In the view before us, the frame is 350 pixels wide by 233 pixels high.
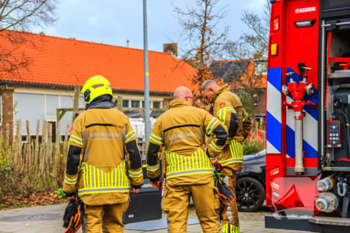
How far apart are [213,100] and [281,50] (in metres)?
1.69

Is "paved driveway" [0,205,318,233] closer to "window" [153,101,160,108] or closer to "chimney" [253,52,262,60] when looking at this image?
"chimney" [253,52,262,60]

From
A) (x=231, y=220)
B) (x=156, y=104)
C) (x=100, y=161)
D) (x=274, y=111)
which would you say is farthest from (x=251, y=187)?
(x=156, y=104)

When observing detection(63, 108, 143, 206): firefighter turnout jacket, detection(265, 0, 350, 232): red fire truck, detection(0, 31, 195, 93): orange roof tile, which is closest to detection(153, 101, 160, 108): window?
detection(0, 31, 195, 93): orange roof tile

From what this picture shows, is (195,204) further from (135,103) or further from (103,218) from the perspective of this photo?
(135,103)

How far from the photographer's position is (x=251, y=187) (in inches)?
381

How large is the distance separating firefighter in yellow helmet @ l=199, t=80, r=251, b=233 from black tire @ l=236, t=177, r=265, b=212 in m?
3.10

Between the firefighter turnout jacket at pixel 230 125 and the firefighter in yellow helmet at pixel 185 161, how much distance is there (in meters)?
0.90

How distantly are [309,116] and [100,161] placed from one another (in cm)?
230

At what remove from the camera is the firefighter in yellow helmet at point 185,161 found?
202 inches

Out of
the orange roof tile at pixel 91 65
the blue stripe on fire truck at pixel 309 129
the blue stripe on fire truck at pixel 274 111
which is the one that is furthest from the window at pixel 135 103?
the blue stripe on fire truck at pixel 309 129

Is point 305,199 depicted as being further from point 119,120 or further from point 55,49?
point 55,49

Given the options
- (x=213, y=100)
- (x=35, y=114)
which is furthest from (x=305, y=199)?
(x=35, y=114)

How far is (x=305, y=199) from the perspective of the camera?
5.16 m

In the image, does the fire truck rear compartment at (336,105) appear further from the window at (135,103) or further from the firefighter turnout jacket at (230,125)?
the window at (135,103)
